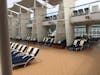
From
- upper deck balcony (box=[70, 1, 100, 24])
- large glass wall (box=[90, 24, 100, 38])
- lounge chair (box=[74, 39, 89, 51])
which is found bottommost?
lounge chair (box=[74, 39, 89, 51])

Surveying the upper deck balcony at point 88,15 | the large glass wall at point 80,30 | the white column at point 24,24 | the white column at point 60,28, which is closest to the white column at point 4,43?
the upper deck balcony at point 88,15

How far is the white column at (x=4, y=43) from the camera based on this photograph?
7.37ft

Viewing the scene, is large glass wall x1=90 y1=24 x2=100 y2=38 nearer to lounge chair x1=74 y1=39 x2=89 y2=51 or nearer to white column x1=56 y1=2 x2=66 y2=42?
white column x1=56 y1=2 x2=66 y2=42

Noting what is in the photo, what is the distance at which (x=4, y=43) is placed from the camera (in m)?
2.25

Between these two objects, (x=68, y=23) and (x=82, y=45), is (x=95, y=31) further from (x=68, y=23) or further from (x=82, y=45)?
(x=82, y=45)

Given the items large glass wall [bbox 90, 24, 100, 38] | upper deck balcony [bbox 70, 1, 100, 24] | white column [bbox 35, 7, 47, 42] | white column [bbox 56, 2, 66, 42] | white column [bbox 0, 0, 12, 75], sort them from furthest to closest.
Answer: large glass wall [bbox 90, 24, 100, 38] < white column [bbox 35, 7, 47, 42] < white column [bbox 56, 2, 66, 42] < upper deck balcony [bbox 70, 1, 100, 24] < white column [bbox 0, 0, 12, 75]

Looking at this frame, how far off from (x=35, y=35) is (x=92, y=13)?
12.2 metres

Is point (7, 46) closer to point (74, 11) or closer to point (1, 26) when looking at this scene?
point (1, 26)

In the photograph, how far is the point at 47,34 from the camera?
24.0m

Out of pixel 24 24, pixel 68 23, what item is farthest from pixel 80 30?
pixel 68 23

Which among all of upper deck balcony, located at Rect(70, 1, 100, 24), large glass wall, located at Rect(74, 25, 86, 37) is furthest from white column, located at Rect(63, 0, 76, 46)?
large glass wall, located at Rect(74, 25, 86, 37)

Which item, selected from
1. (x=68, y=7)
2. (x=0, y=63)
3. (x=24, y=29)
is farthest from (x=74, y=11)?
(x=0, y=63)

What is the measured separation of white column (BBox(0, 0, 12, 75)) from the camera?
2246 mm

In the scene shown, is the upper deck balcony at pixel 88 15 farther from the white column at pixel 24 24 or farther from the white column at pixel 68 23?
the white column at pixel 24 24
